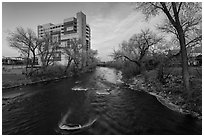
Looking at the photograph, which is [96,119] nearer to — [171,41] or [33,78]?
[171,41]

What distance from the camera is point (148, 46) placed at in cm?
2461

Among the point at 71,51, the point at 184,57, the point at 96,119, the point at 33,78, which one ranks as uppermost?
the point at 71,51

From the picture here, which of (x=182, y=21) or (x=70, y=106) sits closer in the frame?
(x=70, y=106)

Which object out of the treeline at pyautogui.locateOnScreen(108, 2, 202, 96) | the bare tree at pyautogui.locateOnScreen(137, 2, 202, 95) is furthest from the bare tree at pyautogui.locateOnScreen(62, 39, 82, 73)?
the bare tree at pyautogui.locateOnScreen(137, 2, 202, 95)

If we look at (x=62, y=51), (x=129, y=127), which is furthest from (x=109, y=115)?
(x=62, y=51)

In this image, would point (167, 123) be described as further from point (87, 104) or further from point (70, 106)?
point (70, 106)

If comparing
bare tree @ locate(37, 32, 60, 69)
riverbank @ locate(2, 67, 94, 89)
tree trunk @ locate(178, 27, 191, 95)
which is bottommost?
riverbank @ locate(2, 67, 94, 89)

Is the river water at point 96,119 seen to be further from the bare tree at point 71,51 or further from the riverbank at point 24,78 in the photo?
the bare tree at point 71,51

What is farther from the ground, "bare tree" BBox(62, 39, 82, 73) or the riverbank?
"bare tree" BBox(62, 39, 82, 73)

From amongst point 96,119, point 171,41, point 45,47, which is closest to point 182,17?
point 171,41

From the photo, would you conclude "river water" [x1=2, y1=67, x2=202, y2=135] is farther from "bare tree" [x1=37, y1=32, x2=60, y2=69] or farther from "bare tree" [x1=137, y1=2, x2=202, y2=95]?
"bare tree" [x1=37, y1=32, x2=60, y2=69]

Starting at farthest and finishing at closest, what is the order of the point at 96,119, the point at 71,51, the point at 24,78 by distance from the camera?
the point at 71,51 < the point at 24,78 < the point at 96,119

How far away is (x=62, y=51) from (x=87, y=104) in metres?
25.9

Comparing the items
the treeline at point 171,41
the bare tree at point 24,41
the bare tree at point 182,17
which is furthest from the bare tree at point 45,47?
the bare tree at point 182,17
